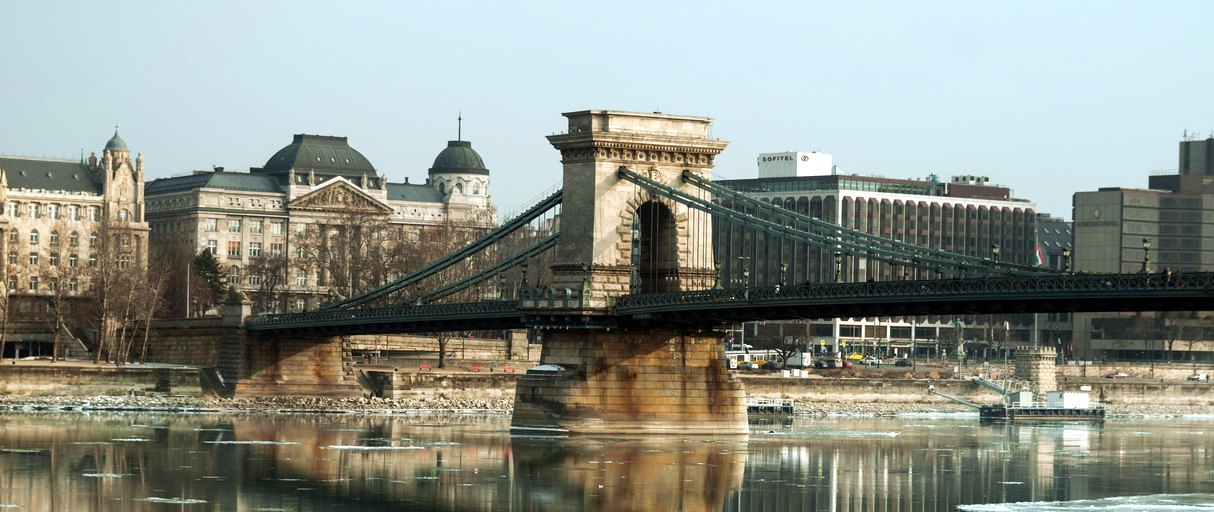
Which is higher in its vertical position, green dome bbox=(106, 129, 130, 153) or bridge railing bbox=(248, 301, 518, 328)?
green dome bbox=(106, 129, 130, 153)

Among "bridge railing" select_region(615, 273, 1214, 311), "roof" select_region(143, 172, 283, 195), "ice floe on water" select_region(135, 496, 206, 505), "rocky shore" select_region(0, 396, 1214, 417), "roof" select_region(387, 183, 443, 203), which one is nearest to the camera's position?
"ice floe on water" select_region(135, 496, 206, 505)

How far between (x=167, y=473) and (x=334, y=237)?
91.1 meters

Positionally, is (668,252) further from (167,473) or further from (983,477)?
(167,473)

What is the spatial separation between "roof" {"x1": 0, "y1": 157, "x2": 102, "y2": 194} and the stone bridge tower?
89429 mm

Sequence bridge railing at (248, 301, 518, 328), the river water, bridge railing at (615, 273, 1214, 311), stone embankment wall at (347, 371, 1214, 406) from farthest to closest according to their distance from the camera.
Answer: stone embankment wall at (347, 371, 1214, 406)
bridge railing at (248, 301, 518, 328)
bridge railing at (615, 273, 1214, 311)
the river water

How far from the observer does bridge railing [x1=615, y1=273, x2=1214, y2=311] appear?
56281mm

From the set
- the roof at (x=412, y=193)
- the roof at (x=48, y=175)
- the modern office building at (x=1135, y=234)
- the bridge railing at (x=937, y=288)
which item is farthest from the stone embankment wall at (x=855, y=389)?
the roof at (x=412, y=193)

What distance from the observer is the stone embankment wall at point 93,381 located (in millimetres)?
93938

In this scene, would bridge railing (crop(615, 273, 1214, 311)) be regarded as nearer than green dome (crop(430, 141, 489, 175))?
Yes

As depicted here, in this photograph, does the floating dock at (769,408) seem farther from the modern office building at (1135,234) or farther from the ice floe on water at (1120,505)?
the modern office building at (1135,234)

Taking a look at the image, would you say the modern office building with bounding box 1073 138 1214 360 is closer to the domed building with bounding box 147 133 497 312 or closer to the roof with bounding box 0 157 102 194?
the domed building with bounding box 147 133 497 312

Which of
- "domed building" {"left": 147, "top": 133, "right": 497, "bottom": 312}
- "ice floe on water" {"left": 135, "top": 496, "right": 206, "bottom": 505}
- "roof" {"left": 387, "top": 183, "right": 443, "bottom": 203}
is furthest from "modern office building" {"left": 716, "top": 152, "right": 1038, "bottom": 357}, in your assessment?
"ice floe on water" {"left": 135, "top": 496, "right": 206, "bottom": 505}

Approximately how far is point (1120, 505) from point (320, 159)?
5313 inches

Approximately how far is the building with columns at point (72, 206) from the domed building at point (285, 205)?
8.39 metres
